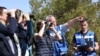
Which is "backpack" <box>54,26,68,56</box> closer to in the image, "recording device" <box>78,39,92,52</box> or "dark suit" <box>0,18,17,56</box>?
"recording device" <box>78,39,92,52</box>

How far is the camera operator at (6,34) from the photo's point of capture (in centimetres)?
686

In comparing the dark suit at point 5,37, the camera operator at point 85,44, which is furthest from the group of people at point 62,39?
the dark suit at point 5,37

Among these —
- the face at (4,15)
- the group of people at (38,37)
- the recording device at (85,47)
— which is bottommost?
the recording device at (85,47)

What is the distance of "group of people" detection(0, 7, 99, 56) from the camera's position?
275 inches

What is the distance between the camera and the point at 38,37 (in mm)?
9250

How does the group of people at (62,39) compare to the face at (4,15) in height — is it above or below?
below

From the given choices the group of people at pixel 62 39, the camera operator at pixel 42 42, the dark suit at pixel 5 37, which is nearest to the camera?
the dark suit at pixel 5 37

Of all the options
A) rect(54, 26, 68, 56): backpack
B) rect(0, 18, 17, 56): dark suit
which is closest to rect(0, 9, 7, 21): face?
rect(0, 18, 17, 56): dark suit

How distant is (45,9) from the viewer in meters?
33.2

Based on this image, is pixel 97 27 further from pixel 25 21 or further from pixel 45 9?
pixel 25 21

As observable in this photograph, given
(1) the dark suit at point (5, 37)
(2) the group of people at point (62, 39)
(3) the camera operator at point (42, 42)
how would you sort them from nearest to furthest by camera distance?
(1) the dark suit at point (5, 37) < (3) the camera operator at point (42, 42) < (2) the group of people at point (62, 39)

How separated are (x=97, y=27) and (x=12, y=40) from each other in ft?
83.2

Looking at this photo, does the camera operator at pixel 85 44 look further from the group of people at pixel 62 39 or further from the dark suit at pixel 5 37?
the dark suit at pixel 5 37

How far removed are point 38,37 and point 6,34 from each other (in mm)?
2309
